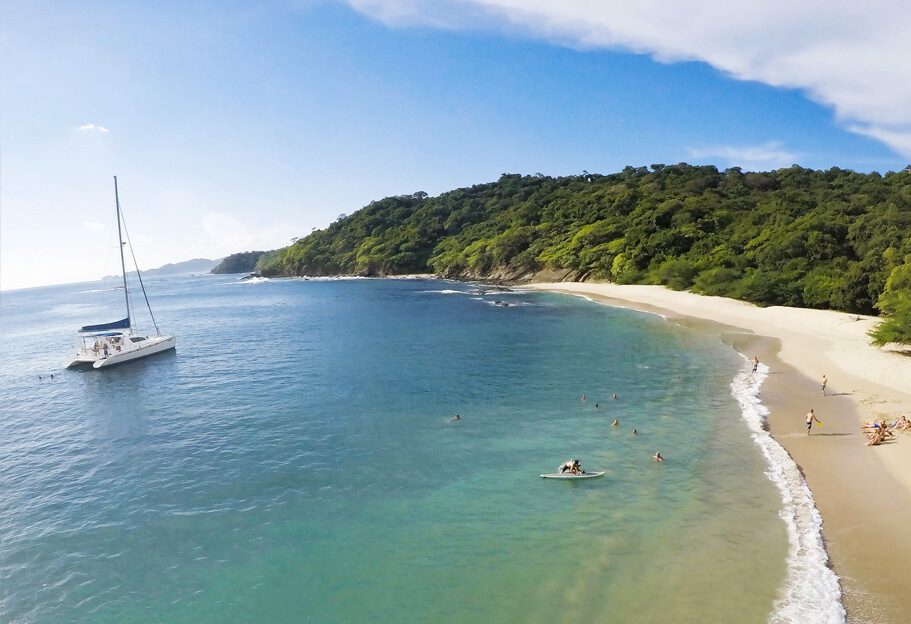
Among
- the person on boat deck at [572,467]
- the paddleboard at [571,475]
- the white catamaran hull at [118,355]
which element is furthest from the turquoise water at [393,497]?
the white catamaran hull at [118,355]

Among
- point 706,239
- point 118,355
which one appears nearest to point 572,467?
point 118,355

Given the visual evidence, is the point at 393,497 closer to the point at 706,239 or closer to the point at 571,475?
the point at 571,475

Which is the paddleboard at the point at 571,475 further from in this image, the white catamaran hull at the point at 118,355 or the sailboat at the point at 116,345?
the white catamaran hull at the point at 118,355

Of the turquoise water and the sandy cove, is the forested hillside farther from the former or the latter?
the turquoise water

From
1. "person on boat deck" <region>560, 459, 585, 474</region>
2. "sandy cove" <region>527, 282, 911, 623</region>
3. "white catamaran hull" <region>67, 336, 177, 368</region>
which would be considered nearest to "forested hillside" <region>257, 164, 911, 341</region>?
"sandy cove" <region>527, 282, 911, 623</region>

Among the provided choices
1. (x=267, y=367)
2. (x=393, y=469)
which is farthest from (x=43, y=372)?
(x=393, y=469)

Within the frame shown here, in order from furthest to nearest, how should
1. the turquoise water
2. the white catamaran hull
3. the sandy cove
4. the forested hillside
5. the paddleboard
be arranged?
the forested hillside, the white catamaran hull, the paddleboard, the turquoise water, the sandy cove
